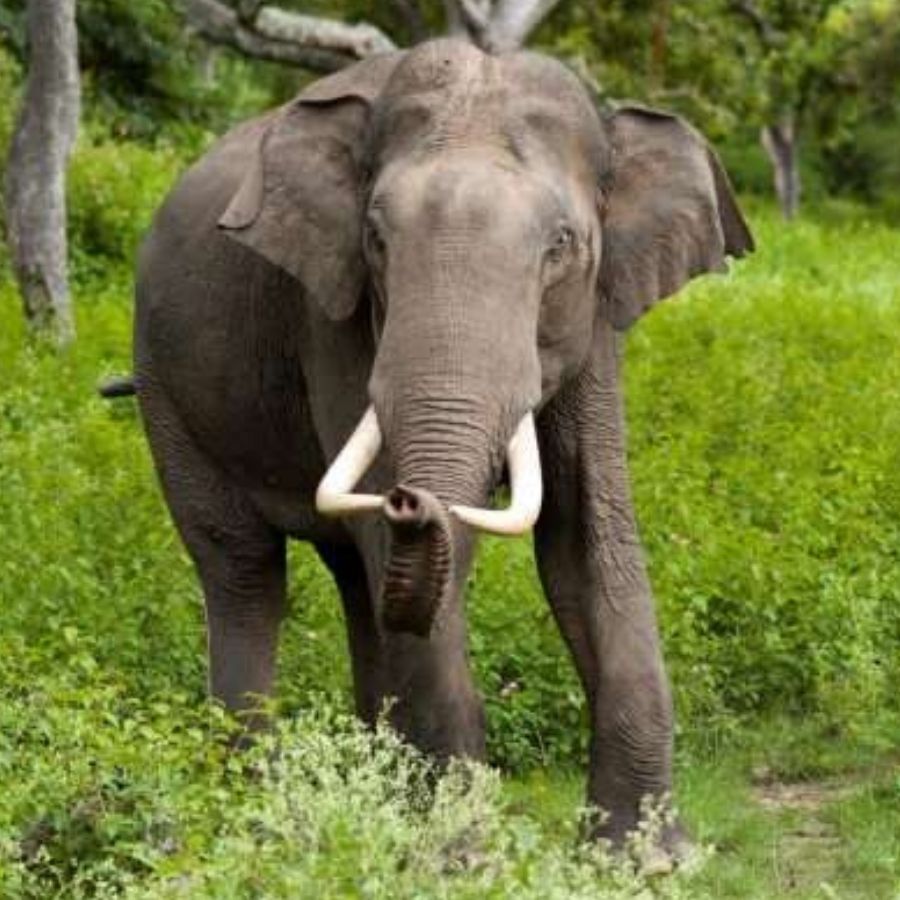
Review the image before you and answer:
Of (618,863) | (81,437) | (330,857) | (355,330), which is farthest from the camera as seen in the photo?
(81,437)

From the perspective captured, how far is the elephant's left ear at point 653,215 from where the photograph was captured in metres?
8.55

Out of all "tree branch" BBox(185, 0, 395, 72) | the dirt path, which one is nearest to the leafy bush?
the dirt path

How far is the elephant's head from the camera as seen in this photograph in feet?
24.8

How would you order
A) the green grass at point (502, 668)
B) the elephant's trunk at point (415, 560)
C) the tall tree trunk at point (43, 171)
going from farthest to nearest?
the tall tree trunk at point (43, 171), the elephant's trunk at point (415, 560), the green grass at point (502, 668)

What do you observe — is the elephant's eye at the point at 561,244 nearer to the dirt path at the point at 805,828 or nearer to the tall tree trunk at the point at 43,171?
the dirt path at the point at 805,828

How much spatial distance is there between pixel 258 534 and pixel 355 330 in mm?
1419

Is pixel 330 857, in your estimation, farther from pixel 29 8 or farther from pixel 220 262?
pixel 29 8

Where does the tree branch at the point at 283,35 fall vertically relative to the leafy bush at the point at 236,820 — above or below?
below

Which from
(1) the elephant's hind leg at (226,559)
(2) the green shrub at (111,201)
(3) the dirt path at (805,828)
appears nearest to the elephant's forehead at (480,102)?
(1) the elephant's hind leg at (226,559)

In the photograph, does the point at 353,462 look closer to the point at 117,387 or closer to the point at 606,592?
the point at 606,592

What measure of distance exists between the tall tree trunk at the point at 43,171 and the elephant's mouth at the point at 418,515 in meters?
8.05

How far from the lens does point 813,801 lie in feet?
32.0

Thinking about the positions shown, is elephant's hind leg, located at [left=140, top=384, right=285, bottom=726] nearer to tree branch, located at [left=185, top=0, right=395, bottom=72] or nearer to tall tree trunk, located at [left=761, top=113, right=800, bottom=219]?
tree branch, located at [left=185, top=0, right=395, bottom=72]

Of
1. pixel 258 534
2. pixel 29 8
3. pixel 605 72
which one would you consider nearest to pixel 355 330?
pixel 258 534
